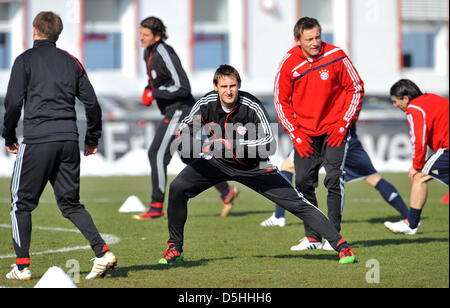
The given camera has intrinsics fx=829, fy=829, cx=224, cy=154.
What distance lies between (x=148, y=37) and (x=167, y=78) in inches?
22.8

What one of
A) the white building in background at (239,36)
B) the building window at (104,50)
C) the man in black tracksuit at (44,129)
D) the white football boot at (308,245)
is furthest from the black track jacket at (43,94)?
the building window at (104,50)

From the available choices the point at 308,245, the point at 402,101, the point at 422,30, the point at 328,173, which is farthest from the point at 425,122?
the point at 422,30

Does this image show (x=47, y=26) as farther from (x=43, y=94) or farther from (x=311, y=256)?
(x=311, y=256)

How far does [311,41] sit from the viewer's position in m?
7.59

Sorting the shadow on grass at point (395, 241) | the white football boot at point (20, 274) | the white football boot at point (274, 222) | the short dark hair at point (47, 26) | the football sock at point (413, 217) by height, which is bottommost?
the white football boot at point (274, 222)

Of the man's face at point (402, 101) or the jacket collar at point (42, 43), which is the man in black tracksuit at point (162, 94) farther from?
the jacket collar at point (42, 43)

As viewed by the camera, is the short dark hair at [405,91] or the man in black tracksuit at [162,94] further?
the man in black tracksuit at [162,94]

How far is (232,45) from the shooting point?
94.8 ft

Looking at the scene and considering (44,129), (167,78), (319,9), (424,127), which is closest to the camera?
(44,129)

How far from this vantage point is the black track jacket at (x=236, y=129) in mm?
6914

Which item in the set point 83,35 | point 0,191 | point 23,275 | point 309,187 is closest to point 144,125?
point 0,191

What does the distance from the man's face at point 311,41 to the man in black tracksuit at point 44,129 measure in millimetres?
2191

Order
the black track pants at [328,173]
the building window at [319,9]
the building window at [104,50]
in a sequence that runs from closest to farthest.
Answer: the black track pants at [328,173] → the building window at [104,50] → the building window at [319,9]

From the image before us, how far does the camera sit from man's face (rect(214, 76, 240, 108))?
6.87 meters
